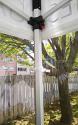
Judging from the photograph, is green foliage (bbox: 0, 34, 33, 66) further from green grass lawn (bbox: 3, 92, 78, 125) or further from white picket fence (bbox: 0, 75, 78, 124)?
green grass lawn (bbox: 3, 92, 78, 125)

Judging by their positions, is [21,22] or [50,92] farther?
[50,92]

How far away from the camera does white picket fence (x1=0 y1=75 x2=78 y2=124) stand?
246 centimetres

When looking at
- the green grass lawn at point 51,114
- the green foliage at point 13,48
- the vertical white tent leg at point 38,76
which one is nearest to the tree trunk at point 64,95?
the green grass lawn at point 51,114

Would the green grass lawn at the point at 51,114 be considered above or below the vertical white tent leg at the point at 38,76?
below

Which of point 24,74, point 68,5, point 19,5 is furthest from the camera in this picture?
point 24,74

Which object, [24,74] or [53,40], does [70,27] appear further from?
[24,74]

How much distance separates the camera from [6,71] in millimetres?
2477

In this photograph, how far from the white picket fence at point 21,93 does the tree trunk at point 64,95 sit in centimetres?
7

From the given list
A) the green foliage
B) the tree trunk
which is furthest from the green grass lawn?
the green foliage

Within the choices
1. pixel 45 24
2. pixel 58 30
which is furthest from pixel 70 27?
pixel 45 24

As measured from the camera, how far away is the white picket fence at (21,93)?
97.0 inches

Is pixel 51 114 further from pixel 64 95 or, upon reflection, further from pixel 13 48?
pixel 13 48

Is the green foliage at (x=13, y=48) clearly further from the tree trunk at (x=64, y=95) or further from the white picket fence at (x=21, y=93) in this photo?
the tree trunk at (x=64, y=95)

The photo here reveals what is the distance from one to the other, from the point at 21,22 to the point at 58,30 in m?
0.53
